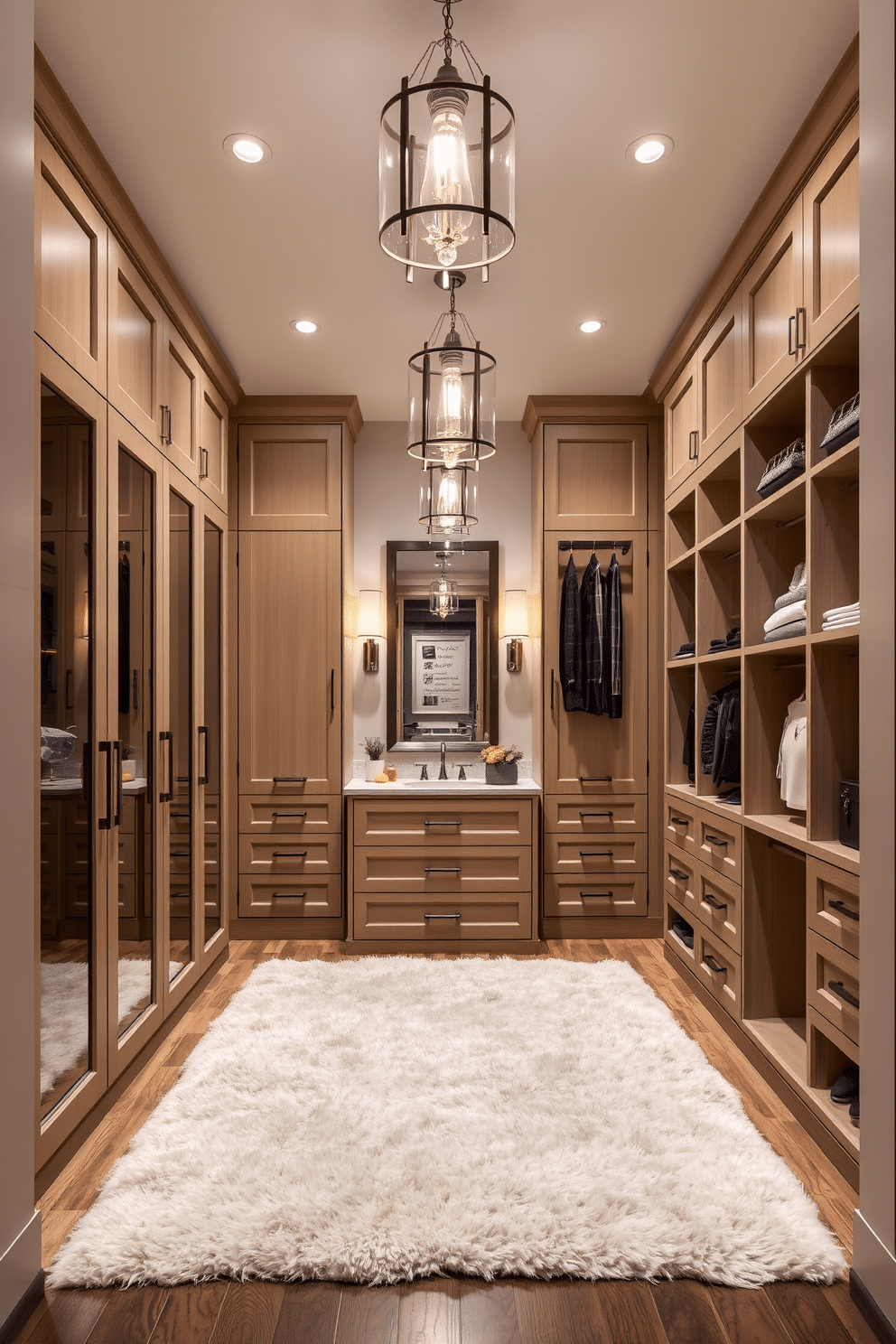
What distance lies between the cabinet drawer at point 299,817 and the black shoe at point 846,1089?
265 cm

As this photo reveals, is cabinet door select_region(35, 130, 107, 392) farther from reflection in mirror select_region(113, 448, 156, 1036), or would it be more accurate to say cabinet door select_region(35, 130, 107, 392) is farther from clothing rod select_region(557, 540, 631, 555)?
clothing rod select_region(557, 540, 631, 555)

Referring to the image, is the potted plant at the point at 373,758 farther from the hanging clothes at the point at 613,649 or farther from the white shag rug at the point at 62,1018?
the white shag rug at the point at 62,1018

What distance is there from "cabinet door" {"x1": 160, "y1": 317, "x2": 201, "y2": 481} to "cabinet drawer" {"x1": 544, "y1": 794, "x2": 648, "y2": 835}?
95.9 inches

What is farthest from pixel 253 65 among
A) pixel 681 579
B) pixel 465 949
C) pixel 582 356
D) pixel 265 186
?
pixel 465 949

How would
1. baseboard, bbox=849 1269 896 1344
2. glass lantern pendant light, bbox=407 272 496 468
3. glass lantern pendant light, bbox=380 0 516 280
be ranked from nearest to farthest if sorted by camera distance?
baseboard, bbox=849 1269 896 1344 → glass lantern pendant light, bbox=380 0 516 280 → glass lantern pendant light, bbox=407 272 496 468

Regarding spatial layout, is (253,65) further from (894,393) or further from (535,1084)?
(535,1084)

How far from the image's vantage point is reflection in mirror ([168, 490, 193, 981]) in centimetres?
315

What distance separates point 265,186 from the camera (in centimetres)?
260

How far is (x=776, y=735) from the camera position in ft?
9.72

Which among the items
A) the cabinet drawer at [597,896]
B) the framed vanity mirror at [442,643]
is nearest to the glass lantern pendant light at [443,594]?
the framed vanity mirror at [442,643]

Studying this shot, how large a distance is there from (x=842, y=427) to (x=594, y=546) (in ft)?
7.50

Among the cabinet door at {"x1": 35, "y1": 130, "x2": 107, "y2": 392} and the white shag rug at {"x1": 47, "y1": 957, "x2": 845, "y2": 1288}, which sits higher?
the cabinet door at {"x1": 35, "y1": 130, "x2": 107, "y2": 392}

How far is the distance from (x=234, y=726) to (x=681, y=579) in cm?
243

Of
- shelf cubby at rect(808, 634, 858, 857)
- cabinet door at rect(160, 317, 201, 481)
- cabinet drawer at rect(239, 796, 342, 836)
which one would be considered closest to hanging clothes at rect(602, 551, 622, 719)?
cabinet drawer at rect(239, 796, 342, 836)
